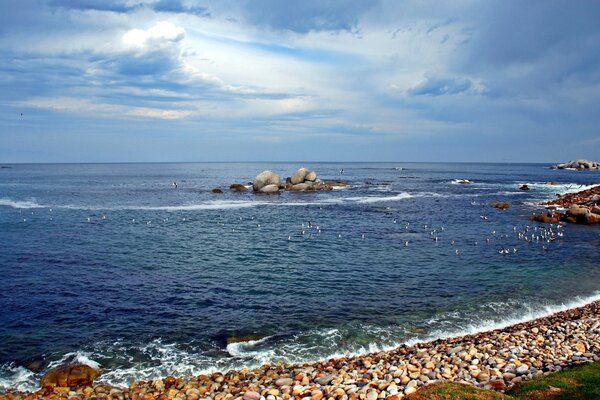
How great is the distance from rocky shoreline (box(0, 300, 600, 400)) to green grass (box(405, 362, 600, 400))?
27.9 inches

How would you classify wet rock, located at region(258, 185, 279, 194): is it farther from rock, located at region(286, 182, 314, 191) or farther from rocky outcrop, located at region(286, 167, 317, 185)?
rocky outcrop, located at region(286, 167, 317, 185)

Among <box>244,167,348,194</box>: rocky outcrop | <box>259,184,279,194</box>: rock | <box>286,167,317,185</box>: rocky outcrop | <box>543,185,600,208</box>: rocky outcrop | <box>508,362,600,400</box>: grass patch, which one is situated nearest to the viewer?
<box>508,362,600,400</box>: grass patch

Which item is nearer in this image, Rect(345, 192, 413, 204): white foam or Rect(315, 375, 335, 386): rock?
Rect(315, 375, 335, 386): rock

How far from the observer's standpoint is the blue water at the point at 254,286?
63.2 feet

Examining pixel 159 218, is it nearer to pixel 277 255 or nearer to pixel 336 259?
pixel 277 255

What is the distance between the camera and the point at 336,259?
3559 cm

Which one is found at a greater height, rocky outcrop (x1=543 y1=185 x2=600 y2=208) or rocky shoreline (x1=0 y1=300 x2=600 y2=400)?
rocky outcrop (x1=543 y1=185 x2=600 y2=208)

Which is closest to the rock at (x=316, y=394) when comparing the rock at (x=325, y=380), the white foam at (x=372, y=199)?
the rock at (x=325, y=380)

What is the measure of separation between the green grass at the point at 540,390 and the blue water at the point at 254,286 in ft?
23.2

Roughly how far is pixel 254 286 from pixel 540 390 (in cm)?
1879

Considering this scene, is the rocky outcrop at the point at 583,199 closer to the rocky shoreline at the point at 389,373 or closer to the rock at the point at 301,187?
the rock at the point at 301,187

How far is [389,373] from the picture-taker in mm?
14430

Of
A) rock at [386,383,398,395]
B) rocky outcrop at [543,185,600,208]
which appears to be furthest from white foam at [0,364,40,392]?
rocky outcrop at [543,185,600,208]

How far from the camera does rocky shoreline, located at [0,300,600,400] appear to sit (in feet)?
44.2
